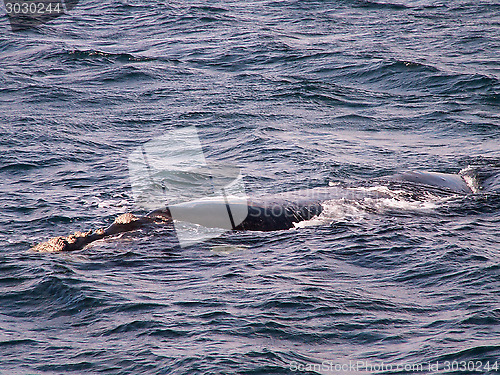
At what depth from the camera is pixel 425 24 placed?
21297mm

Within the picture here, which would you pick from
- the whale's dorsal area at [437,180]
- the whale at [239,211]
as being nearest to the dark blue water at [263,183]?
the whale at [239,211]

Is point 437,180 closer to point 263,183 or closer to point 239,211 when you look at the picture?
point 263,183

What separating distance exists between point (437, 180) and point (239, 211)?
345cm

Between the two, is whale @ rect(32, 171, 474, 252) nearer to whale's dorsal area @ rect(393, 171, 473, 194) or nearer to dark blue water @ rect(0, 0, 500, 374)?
dark blue water @ rect(0, 0, 500, 374)

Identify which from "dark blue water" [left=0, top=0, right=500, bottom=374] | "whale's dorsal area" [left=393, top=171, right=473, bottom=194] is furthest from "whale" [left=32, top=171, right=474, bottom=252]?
"whale's dorsal area" [left=393, top=171, right=473, bottom=194]

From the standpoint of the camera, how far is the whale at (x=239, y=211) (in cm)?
801

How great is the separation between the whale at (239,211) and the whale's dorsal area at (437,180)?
0.54 m

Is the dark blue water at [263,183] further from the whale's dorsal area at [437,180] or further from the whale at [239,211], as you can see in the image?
the whale's dorsal area at [437,180]

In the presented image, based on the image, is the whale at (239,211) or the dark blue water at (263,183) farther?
the whale at (239,211)

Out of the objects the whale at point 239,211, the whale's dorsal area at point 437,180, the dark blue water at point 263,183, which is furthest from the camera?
the whale's dorsal area at point 437,180

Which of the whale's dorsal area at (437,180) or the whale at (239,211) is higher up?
the whale at (239,211)

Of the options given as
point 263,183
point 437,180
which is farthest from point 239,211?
point 437,180

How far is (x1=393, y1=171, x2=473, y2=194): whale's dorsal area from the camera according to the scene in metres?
10.2

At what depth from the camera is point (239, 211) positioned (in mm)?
8500
